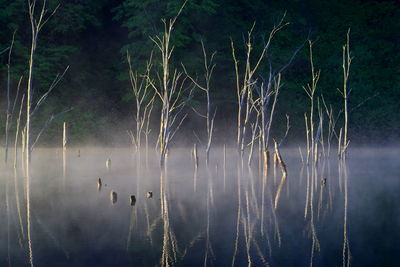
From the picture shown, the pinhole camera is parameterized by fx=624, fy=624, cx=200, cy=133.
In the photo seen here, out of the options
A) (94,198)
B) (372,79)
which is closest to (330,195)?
(94,198)

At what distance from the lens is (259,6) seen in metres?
33.1

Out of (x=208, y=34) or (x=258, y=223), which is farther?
(x=208, y=34)

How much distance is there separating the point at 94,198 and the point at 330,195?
483cm

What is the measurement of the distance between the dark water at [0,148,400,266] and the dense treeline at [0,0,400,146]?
513 inches

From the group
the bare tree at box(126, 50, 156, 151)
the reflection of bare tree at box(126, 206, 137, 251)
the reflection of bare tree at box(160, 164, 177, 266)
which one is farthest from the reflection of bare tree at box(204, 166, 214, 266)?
the bare tree at box(126, 50, 156, 151)

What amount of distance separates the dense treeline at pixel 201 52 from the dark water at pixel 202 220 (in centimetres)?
1304

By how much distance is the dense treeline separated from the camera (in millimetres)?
29172

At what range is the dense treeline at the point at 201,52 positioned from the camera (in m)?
29.2

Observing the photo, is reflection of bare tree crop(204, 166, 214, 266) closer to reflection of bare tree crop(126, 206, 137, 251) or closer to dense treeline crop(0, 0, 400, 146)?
reflection of bare tree crop(126, 206, 137, 251)

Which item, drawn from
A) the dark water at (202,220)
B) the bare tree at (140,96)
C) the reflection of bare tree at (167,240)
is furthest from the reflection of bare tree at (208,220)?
the bare tree at (140,96)

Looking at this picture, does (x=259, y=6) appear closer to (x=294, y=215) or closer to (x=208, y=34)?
(x=208, y=34)

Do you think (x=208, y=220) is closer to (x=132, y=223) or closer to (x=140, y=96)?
(x=132, y=223)

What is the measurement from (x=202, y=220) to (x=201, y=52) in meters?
21.0

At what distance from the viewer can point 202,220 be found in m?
9.72
